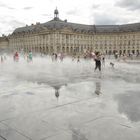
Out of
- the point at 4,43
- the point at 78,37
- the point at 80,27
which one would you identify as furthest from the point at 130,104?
the point at 4,43

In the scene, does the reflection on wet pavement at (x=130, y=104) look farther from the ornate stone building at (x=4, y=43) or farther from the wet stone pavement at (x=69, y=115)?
the ornate stone building at (x=4, y=43)

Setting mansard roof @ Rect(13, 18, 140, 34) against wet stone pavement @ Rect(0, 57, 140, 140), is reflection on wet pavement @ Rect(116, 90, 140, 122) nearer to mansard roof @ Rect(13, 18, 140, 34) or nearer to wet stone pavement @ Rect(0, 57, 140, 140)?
wet stone pavement @ Rect(0, 57, 140, 140)

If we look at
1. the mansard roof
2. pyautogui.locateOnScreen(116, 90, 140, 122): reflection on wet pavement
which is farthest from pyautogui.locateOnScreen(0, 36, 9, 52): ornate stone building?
pyautogui.locateOnScreen(116, 90, 140, 122): reflection on wet pavement

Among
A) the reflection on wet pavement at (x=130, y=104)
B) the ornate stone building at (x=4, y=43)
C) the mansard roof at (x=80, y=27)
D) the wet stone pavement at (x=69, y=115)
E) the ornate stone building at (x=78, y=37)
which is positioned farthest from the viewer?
the ornate stone building at (x=4, y=43)

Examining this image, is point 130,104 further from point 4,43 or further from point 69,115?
point 4,43

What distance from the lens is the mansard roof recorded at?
123375mm

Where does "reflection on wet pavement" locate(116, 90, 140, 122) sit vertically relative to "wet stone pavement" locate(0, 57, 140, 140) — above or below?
below

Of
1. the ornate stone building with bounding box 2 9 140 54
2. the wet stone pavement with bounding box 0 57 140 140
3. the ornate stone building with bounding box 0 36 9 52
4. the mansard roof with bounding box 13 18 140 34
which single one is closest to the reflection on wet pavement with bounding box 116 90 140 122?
the wet stone pavement with bounding box 0 57 140 140

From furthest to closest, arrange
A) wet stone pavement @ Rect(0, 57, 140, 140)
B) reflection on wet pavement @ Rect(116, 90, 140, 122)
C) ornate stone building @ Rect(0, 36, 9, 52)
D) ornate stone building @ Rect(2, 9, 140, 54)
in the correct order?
ornate stone building @ Rect(0, 36, 9, 52) → ornate stone building @ Rect(2, 9, 140, 54) → reflection on wet pavement @ Rect(116, 90, 140, 122) → wet stone pavement @ Rect(0, 57, 140, 140)

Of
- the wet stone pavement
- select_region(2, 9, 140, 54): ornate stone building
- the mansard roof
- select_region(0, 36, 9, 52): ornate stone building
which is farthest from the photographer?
select_region(0, 36, 9, 52): ornate stone building

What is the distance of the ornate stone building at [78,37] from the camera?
124 meters

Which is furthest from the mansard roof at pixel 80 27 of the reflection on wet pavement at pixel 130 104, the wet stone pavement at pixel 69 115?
the wet stone pavement at pixel 69 115

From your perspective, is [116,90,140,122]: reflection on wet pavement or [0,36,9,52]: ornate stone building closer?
[116,90,140,122]: reflection on wet pavement

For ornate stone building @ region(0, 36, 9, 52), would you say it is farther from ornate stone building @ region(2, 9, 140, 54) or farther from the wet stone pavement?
the wet stone pavement
